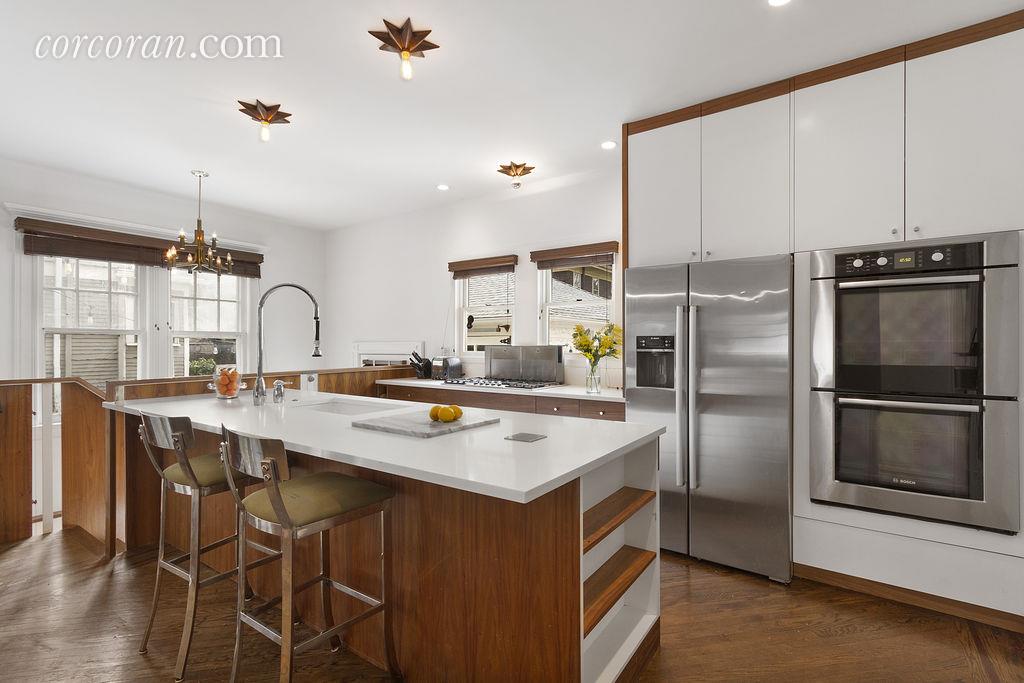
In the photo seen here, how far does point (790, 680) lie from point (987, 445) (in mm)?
1365

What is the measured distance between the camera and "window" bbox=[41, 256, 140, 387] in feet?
14.7

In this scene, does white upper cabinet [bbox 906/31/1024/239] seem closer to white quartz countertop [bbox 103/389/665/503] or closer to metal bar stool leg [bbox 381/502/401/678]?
white quartz countertop [bbox 103/389/665/503]

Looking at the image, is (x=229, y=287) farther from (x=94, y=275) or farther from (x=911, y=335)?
(x=911, y=335)

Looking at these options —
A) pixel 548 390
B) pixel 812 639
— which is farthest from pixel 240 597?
pixel 548 390

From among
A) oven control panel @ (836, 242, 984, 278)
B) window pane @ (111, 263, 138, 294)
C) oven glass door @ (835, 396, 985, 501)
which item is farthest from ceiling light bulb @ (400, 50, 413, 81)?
window pane @ (111, 263, 138, 294)

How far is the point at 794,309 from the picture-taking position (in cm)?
270

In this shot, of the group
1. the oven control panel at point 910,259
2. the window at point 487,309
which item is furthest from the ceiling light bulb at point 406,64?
the window at point 487,309

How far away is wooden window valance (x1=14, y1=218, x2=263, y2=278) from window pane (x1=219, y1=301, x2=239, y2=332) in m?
0.68

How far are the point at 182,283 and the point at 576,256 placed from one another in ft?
13.7

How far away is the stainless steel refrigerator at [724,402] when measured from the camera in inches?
104

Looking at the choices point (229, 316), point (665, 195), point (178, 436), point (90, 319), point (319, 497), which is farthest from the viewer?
point (229, 316)

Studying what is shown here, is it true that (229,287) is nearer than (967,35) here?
No

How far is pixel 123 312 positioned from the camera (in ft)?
16.1

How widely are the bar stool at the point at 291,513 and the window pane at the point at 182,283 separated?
4.47 m
